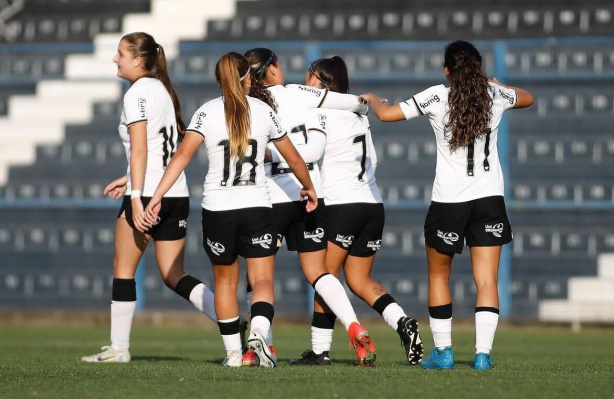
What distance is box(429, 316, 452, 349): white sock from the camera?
6.79 metres

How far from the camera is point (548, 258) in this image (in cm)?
1328

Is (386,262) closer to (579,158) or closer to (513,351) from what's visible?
(579,158)

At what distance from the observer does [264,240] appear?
6676mm

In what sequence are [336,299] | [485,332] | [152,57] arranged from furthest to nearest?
[152,57]
[336,299]
[485,332]

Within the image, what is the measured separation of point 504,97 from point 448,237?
91 centimetres

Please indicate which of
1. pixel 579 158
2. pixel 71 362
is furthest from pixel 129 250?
pixel 579 158

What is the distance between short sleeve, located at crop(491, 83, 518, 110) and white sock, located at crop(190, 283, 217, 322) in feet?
7.80

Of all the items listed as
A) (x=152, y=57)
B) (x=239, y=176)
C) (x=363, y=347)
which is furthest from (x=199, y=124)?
(x=363, y=347)

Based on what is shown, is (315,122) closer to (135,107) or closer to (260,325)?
(135,107)

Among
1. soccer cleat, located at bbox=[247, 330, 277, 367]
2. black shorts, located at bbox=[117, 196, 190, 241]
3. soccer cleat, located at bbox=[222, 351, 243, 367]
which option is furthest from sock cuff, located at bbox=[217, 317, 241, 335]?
black shorts, located at bbox=[117, 196, 190, 241]

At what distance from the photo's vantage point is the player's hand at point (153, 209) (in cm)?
666

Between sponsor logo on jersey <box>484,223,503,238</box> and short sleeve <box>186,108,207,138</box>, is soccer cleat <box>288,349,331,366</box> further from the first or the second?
short sleeve <box>186,108,207,138</box>

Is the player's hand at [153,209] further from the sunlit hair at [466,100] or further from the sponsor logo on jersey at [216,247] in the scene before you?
the sunlit hair at [466,100]

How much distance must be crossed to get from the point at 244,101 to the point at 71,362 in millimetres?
2303
